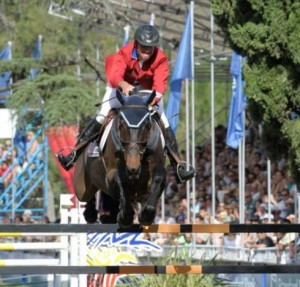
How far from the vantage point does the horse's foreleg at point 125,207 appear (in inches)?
404

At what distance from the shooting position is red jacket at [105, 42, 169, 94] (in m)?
10.8

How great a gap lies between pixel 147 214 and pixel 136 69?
5.00ft

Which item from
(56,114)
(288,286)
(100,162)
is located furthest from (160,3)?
(100,162)

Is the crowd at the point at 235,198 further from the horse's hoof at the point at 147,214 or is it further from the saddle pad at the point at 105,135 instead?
the horse's hoof at the point at 147,214

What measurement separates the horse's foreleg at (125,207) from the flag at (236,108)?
1110cm

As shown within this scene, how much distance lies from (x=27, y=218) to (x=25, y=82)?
3288mm

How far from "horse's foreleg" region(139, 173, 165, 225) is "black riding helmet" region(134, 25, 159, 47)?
131 centimetres

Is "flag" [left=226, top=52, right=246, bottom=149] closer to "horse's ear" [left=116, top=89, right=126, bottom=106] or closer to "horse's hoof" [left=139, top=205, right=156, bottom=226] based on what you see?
"horse's ear" [left=116, top=89, right=126, bottom=106]

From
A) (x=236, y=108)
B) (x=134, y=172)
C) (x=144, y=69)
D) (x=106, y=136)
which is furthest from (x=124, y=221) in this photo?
(x=236, y=108)

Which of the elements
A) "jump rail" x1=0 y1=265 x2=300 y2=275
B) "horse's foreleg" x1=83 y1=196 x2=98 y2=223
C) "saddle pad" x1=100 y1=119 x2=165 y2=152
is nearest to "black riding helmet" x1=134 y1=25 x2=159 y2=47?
"saddle pad" x1=100 y1=119 x2=165 y2=152

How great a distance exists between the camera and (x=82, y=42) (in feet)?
95.0

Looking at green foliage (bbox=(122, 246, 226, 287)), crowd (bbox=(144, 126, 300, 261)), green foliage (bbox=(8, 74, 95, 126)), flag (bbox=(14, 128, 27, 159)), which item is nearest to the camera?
green foliage (bbox=(122, 246, 226, 287))

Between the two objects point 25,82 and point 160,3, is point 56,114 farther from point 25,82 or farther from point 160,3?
point 160,3

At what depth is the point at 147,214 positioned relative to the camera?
10.3 meters
